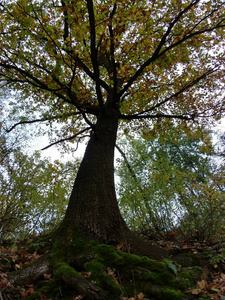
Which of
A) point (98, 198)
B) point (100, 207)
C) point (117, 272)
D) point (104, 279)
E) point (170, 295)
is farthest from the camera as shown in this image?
point (98, 198)

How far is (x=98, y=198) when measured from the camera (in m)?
3.33

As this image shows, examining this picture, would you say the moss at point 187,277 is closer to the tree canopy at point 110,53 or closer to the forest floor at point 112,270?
the forest floor at point 112,270

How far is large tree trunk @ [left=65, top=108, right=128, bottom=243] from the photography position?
297 cm

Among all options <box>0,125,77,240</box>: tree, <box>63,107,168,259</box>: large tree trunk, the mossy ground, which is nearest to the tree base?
the mossy ground

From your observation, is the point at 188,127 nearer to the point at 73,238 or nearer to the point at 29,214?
the point at 73,238

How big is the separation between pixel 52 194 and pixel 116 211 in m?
3.85

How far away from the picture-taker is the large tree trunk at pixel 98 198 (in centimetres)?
297

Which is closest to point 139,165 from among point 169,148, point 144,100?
point 144,100

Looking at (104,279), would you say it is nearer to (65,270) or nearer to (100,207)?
(65,270)

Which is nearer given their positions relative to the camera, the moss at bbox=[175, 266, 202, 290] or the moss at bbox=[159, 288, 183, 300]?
the moss at bbox=[159, 288, 183, 300]

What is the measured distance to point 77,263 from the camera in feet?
8.02

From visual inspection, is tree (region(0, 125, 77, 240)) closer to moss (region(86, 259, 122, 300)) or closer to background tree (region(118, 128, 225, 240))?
background tree (region(118, 128, 225, 240))

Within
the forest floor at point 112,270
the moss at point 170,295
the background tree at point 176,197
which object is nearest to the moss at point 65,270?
the forest floor at point 112,270

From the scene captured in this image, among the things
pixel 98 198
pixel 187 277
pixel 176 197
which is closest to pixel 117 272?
pixel 187 277
